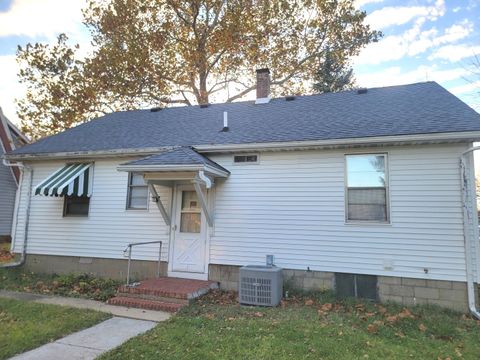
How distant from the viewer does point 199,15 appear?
65.1ft

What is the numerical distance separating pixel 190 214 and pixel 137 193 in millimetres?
1812

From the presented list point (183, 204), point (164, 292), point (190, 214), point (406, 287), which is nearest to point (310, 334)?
point (406, 287)

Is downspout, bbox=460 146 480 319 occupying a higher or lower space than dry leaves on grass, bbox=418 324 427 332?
higher

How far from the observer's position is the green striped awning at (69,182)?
8.70 meters

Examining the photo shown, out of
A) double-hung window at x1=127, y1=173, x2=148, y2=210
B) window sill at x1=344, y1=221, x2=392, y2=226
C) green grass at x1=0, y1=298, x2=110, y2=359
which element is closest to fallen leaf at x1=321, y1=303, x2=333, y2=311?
window sill at x1=344, y1=221, x2=392, y2=226

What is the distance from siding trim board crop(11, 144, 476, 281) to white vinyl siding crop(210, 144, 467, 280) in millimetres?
19

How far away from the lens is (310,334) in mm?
4906

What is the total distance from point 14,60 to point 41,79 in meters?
2.09

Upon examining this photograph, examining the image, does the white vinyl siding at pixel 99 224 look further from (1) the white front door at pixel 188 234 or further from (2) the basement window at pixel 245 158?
(2) the basement window at pixel 245 158

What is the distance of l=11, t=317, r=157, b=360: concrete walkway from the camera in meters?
4.37

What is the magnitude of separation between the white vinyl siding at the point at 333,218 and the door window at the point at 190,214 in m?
0.59

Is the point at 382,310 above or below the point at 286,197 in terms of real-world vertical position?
below

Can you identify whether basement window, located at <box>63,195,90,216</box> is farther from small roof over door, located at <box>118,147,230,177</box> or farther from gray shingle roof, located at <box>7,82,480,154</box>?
small roof over door, located at <box>118,147,230,177</box>

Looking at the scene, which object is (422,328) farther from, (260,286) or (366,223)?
(260,286)
